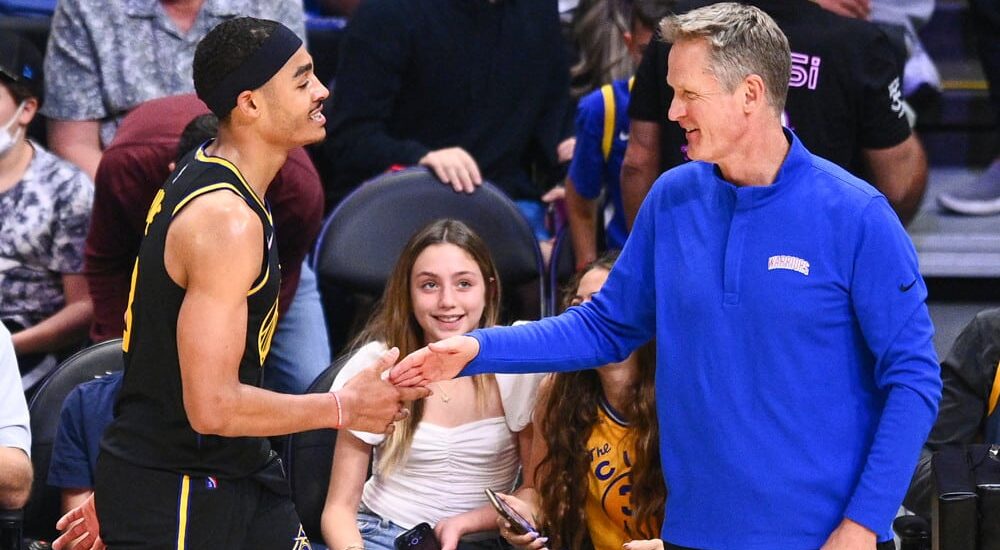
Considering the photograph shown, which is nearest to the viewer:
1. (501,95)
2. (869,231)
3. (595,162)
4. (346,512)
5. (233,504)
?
(869,231)

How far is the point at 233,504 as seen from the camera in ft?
9.90

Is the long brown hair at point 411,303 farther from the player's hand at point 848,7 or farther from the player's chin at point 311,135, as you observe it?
the player's hand at point 848,7

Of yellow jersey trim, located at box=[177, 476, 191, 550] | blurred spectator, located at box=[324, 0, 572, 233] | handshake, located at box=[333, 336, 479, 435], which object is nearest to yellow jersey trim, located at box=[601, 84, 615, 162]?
blurred spectator, located at box=[324, 0, 572, 233]

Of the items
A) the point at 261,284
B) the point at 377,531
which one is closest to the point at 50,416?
the point at 377,531

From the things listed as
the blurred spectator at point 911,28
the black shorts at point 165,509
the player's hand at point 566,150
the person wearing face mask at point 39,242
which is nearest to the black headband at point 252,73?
the black shorts at point 165,509

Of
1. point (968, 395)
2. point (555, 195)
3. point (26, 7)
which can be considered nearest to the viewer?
point (968, 395)

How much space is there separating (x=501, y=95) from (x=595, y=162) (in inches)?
29.2

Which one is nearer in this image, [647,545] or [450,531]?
[647,545]

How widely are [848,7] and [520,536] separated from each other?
2021mm

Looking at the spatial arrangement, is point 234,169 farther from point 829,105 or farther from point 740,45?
point 829,105

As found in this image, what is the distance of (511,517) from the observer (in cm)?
353

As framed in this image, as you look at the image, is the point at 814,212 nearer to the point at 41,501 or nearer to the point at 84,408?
the point at 84,408

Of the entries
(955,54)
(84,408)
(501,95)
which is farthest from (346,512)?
(955,54)

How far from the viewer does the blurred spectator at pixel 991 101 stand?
5664 mm
